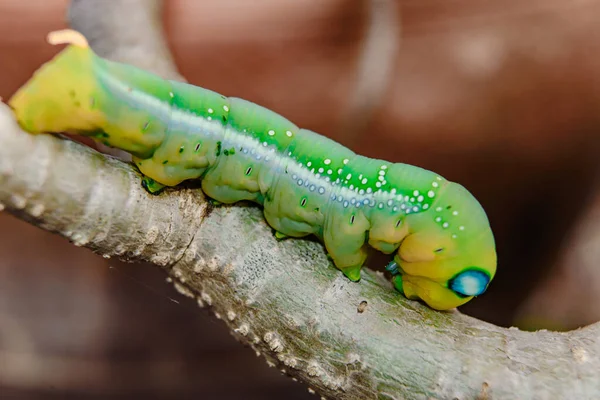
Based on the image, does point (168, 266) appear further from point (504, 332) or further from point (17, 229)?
point (17, 229)

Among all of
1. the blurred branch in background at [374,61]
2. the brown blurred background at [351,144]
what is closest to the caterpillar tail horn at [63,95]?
the brown blurred background at [351,144]

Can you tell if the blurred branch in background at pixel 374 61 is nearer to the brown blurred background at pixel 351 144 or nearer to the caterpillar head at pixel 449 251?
the brown blurred background at pixel 351 144

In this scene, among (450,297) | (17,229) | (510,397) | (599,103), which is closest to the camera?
(510,397)

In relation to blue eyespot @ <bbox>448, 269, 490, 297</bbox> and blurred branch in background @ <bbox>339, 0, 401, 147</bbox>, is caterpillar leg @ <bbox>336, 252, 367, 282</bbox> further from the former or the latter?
blurred branch in background @ <bbox>339, 0, 401, 147</bbox>

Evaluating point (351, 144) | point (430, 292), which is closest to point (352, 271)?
point (430, 292)

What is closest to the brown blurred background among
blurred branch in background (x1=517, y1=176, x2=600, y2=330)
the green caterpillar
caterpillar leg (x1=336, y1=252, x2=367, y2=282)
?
blurred branch in background (x1=517, y1=176, x2=600, y2=330)

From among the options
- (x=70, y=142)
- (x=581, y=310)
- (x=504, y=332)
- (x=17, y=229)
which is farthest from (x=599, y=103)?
(x=17, y=229)

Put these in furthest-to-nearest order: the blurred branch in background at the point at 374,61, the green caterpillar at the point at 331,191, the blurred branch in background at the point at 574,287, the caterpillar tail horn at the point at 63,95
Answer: the blurred branch in background at the point at 374,61 < the blurred branch in background at the point at 574,287 < the green caterpillar at the point at 331,191 < the caterpillar tail horn at the point at 63,95
